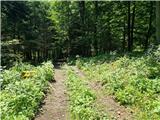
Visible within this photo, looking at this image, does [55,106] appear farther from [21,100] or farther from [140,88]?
[140,88]

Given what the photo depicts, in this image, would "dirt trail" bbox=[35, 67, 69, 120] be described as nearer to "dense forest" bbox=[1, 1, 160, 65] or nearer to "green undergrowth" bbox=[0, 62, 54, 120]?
"green undergrowth" bbox=[0, 62, 54, 120]

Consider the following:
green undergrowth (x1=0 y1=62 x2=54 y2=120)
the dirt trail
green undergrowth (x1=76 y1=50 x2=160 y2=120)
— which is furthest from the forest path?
green undergrowth (x1=0 y1=62 x2=54 y2=120)

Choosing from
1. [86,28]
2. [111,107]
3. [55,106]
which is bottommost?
[55,106]

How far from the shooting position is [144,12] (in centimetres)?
3806

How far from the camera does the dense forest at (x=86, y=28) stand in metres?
37.2

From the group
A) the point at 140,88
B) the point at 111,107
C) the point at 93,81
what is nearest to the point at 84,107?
the point at 111,107

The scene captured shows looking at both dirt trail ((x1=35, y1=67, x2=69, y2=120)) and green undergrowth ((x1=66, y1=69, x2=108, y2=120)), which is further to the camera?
dirt trail ((x1=35, y1=67, x2=69, y2=120))

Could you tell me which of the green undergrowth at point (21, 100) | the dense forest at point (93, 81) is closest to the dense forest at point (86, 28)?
the dense forest at point (93, 81)

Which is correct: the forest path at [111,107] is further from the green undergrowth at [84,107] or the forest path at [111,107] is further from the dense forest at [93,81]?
the green undergrowth at [84,107]

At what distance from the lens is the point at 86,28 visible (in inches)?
1581

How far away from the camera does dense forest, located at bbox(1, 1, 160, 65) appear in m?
37.2

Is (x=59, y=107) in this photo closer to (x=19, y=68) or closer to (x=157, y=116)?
(x=157, y=116)

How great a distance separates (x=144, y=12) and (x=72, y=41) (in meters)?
10.9

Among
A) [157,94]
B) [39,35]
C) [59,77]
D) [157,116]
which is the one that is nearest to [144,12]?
[39,35]
